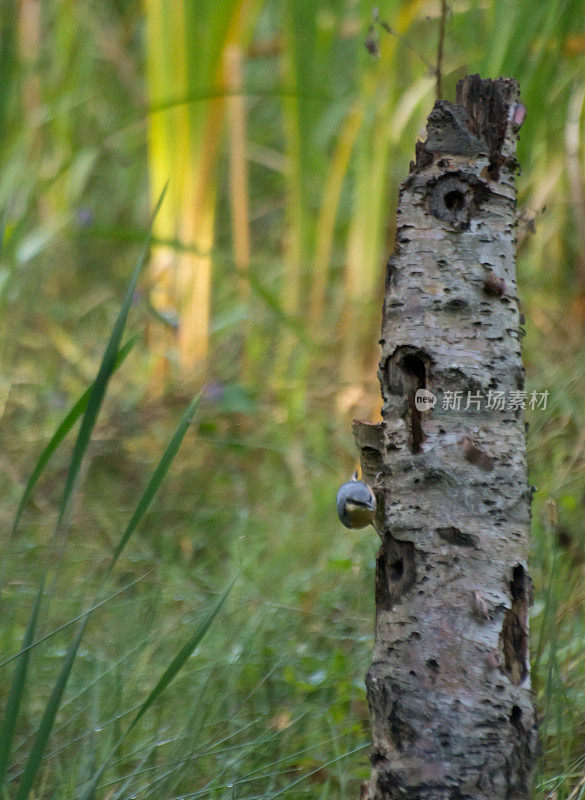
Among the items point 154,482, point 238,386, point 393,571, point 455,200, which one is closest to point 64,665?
point 154,482

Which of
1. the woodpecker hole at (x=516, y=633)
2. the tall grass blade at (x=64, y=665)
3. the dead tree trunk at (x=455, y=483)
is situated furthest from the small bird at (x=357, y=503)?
the tall grass blade at (x=64, y=665)

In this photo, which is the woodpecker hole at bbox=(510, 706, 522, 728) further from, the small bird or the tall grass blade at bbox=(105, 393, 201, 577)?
the tall grass blade at bbox=(105, 393, 201, 577)

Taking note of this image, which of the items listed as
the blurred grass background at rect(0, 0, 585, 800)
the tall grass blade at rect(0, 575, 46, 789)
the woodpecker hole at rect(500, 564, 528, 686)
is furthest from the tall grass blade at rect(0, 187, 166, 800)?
the woodpecker hole at rect(500, 564, 528, 686)

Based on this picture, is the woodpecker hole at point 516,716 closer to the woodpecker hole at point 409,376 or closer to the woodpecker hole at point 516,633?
the woodpecker hole at point 516,633

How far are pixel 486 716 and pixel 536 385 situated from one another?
1169 millimetres

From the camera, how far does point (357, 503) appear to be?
719 millimetres

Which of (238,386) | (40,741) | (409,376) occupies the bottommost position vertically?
(40,741)

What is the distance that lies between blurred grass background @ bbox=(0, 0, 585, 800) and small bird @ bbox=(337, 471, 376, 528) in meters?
0.25

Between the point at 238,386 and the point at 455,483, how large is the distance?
130 cm

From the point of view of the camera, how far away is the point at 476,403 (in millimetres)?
687

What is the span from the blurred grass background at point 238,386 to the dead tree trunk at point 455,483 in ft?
0.64

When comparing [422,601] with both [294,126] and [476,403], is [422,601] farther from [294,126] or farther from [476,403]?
[294,126]

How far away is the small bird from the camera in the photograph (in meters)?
0.72

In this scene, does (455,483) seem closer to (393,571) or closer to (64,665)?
(393,571)
